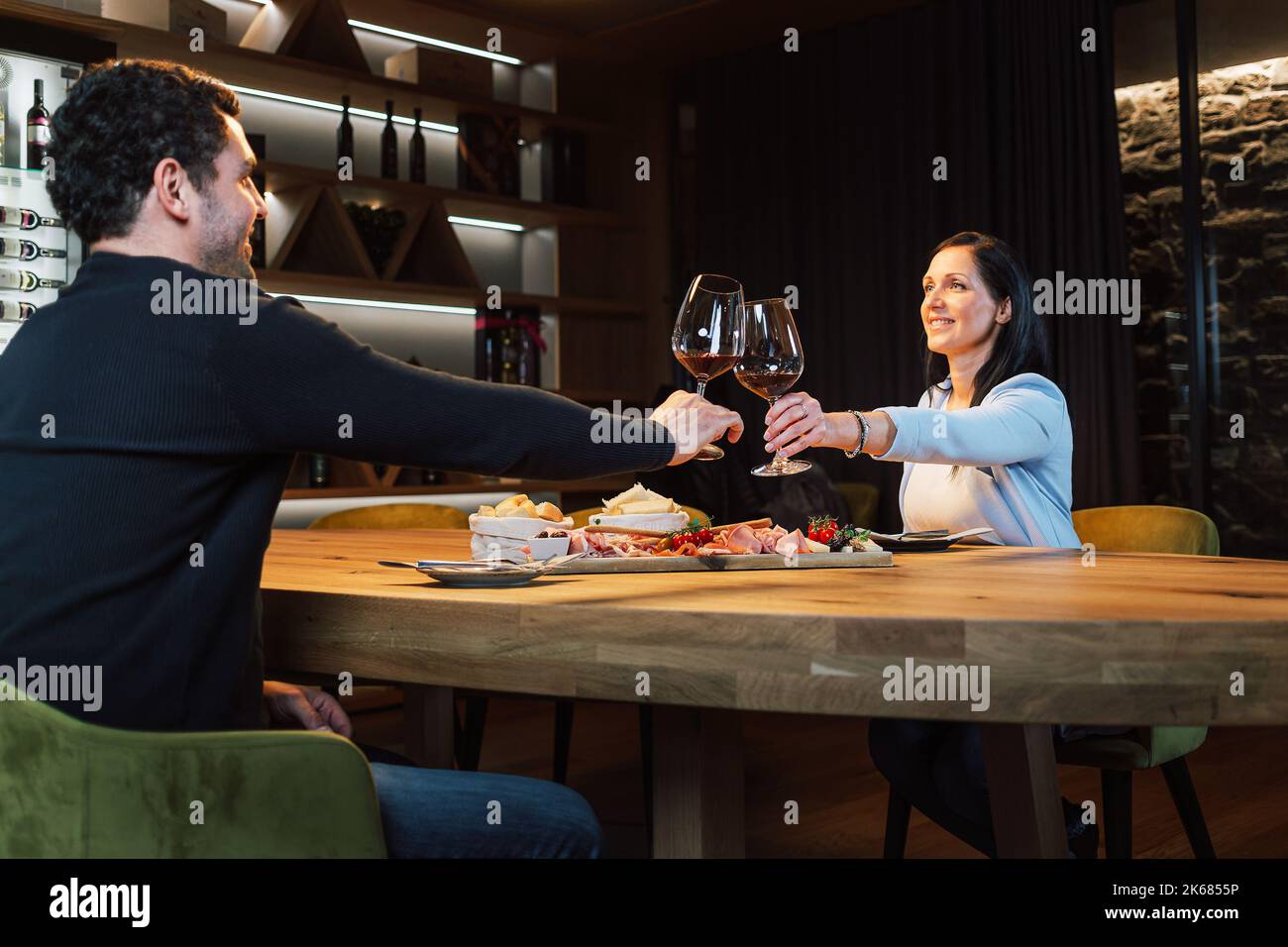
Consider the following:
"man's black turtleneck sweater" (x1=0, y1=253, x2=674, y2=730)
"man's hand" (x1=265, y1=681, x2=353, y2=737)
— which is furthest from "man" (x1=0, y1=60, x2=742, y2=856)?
"man's hand" (x1=265, y1=681, x2=353, y2=737)

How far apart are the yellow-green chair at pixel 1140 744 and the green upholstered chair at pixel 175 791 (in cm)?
122

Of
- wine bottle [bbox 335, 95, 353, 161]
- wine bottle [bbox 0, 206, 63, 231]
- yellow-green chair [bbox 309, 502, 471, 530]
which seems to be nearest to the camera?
yellow-green chair [bbox 309, 502, 471, 530]

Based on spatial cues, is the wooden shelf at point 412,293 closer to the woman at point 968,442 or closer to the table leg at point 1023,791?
the woman at point 968,442

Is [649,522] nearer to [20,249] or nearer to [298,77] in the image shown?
[20,249]

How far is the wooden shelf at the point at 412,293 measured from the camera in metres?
4.23

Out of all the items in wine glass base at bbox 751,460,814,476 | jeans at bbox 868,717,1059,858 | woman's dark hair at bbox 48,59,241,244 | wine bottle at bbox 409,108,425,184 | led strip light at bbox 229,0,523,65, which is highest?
led strip light at bbox 229,0,523,65

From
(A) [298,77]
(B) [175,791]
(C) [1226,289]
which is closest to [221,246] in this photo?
(B) [175,791]

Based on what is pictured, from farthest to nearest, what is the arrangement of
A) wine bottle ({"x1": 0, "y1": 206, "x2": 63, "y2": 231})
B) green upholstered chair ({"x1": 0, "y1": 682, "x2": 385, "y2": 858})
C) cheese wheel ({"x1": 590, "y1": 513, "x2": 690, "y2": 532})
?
wine bottle ({"x1": 0, "y1": 206, "x2": 63, "y2": 231}), cheese wheel ({"x1": 590, "y1": 513, "x2": 690, "y2": 532}), green upholstered chair ({"x1": 0, "y1": 682, "x2": 385, "y2": 858})

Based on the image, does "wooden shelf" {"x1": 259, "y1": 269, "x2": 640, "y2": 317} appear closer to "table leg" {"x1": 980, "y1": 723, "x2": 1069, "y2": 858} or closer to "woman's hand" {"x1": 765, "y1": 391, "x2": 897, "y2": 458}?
"woman's hand" {"x1": 765, "y1": 391, "x2": 897, "y2": 458}

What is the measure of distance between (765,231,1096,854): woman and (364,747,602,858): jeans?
54 centimetres

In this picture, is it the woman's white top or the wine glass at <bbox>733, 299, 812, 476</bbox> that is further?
the woman's white top

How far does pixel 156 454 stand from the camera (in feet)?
3.49

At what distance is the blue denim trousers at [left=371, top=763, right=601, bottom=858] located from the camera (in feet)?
3.71
